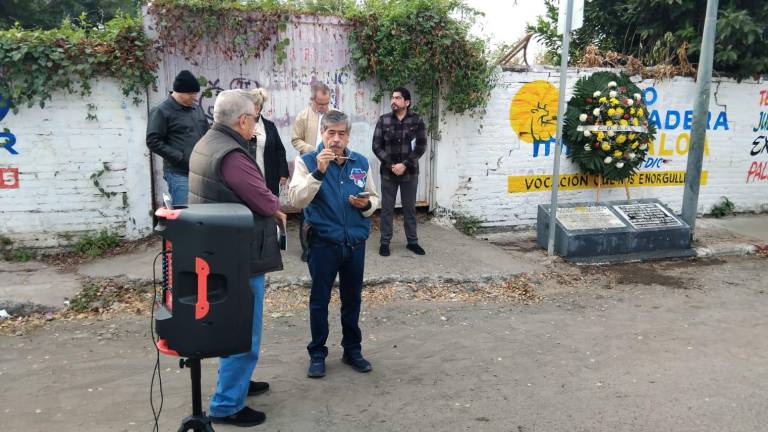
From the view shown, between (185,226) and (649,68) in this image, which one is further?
(649,68)

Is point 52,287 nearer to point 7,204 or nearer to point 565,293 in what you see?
point 7,204

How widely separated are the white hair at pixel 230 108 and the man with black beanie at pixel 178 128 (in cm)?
240

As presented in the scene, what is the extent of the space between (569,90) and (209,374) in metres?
6.72

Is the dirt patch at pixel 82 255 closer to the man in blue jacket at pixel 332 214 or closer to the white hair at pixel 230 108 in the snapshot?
the man in blue jacket at pixel 332 214

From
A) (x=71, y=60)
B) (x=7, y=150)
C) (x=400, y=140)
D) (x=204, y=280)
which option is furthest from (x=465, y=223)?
(x=204, y=280)

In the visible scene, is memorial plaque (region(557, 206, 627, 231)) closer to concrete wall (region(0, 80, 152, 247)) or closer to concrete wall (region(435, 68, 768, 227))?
concrete wall (region(435, 68, 768, 227))

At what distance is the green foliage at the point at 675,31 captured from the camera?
8695 millimetres

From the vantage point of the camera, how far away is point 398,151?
668cm

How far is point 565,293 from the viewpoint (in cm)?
630

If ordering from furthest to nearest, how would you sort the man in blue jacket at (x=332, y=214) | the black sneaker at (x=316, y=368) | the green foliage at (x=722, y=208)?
1. the green foliage at (x=722, y=208)
2. the black sneaker at (x=316, y=368)
3. the man in blue jacket at (x=332, y=214)

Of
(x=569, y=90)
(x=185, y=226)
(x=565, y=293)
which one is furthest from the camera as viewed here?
(x=569, y=90)

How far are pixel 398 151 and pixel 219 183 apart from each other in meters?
3.68

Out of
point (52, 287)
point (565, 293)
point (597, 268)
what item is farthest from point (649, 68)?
point (52, 287)

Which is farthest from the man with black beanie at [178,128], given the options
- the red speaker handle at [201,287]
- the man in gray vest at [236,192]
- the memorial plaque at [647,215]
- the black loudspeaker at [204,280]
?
the memorial plaque at [647,215]
